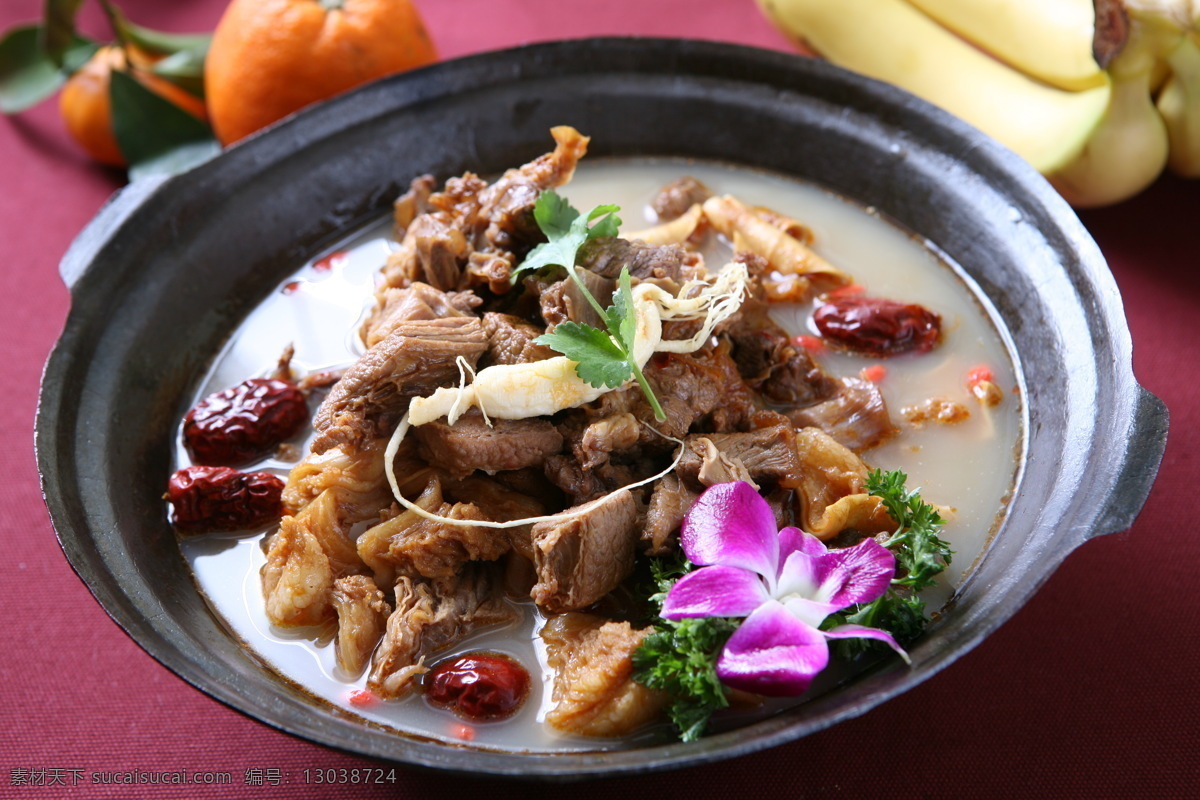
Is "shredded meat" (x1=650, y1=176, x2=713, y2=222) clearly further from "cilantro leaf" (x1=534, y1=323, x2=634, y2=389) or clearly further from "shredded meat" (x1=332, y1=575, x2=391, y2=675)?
"shredded meat" (x1=332, y1=575, x2=391, y2=675)

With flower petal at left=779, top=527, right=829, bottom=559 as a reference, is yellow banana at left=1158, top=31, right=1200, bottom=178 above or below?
above

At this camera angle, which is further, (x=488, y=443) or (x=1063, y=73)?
(x=1063, y=73)

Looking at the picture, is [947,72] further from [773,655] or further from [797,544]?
[773,655]

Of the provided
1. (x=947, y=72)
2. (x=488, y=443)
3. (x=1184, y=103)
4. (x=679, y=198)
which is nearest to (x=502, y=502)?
(x=488, y=443)

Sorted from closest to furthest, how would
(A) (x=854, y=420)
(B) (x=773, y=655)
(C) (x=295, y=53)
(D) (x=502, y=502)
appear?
(B) (x=773, y=655) < (D) (x=502, y=502) < (A) (x=854, y=420) < (C) (x=295, y=53)

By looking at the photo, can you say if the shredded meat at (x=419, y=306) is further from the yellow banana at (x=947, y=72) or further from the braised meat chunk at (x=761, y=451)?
the yellow banana at (x=947, y=72)

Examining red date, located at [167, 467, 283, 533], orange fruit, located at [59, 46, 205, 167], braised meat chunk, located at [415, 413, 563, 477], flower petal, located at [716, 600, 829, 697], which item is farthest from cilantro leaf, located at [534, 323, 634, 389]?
orange fruit, located at [59, 46, 205, 167]

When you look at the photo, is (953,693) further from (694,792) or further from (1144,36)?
(1144,36)
